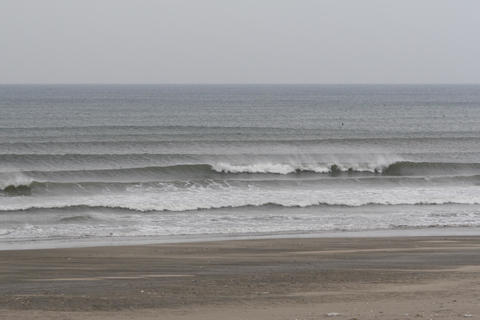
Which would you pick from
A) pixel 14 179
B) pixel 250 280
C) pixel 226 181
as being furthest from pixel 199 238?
pixel 14 179

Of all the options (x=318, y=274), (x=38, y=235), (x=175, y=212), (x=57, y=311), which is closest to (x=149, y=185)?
(x=175, y=212)

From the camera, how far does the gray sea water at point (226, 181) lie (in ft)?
74.7

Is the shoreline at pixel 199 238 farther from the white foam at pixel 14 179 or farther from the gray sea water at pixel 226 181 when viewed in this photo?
the white foam at pixel 14 179

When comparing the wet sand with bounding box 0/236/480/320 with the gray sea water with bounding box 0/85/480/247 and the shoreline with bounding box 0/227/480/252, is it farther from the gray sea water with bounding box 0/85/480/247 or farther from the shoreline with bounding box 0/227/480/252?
the gray sea water with bounding box 0/85/480/247

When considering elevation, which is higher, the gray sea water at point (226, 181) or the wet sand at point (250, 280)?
the wet sand at point (250, 280)

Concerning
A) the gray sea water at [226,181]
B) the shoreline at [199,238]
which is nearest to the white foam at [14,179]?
the gray sea water at [226,181]

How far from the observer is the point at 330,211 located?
2556cm

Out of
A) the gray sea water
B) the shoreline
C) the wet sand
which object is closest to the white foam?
the gray sea water

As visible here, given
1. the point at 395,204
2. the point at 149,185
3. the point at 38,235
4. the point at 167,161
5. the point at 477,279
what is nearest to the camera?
the point at 477,279

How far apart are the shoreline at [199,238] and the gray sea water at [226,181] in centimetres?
38

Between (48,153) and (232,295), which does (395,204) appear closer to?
(232,295)

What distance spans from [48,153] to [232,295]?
29.8 metres

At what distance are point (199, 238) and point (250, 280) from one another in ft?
21.3

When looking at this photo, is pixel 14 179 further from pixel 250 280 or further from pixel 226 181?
pixel 250 280
